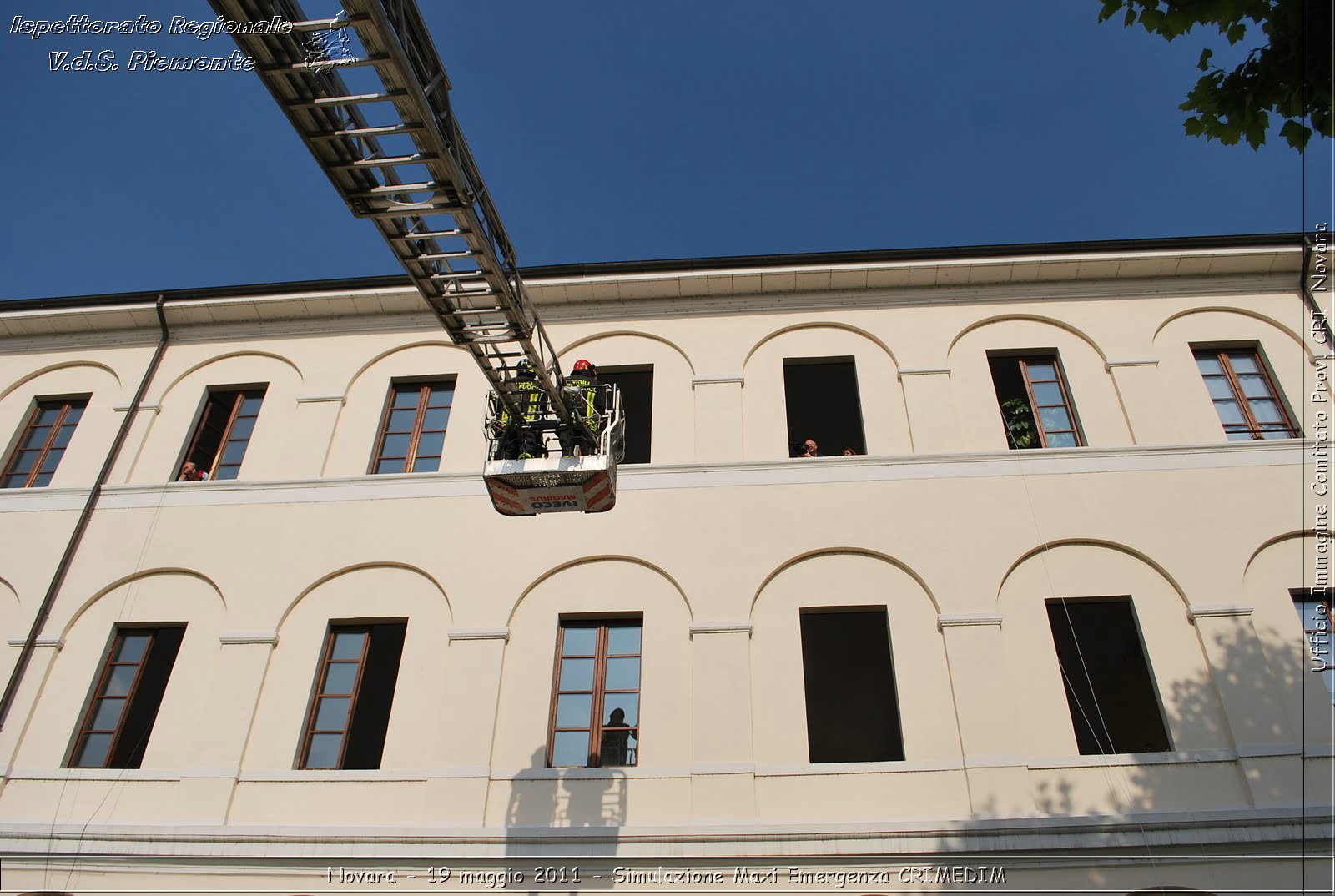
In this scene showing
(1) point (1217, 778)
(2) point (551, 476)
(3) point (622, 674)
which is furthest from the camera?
(3) point (622, 674)

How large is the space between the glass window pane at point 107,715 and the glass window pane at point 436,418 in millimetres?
5314

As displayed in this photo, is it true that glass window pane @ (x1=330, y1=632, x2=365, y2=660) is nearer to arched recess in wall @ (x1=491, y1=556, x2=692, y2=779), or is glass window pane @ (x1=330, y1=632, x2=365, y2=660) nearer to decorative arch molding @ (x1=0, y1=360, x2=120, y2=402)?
arched recess in wall @ (x1=491, y1=556, x2=692, y2=779)

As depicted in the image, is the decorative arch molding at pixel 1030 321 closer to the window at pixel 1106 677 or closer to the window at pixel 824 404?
the window at pixel 824 404

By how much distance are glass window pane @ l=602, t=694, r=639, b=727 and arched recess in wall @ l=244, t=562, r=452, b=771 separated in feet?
6.54

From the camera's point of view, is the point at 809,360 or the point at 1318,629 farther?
the point at 809,360

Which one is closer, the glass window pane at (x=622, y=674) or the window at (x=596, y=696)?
the window at (x=596, y=696)

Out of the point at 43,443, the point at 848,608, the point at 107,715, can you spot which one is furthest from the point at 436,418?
the point at 848,608

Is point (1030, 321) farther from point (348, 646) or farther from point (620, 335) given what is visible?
point (348, 646)

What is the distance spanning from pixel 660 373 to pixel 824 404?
12.3 feet

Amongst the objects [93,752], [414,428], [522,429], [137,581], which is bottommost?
[93,752]

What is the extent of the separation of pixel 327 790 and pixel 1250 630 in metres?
11.0

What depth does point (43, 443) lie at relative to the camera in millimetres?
14141

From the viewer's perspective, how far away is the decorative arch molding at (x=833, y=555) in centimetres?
1108

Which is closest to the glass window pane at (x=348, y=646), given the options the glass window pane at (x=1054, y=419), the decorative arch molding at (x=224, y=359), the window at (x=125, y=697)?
the window at (x=125, y=697)
